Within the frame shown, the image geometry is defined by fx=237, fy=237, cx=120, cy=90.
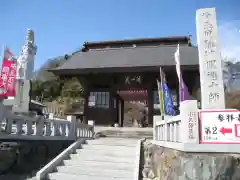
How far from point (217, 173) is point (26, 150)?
6.35 m

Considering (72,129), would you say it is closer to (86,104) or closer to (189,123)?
(189,123)

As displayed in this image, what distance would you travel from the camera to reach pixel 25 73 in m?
10.5

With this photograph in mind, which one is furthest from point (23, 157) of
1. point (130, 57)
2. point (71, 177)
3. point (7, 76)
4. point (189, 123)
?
point (130, 57)

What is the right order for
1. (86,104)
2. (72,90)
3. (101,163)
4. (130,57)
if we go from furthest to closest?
1. (72,90)
2. (130,57)
3. (86,104)
4. (101,163)

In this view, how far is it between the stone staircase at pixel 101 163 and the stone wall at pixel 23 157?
99 cm

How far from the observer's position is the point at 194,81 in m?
16.9

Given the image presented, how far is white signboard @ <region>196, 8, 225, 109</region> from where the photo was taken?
18.5 ft

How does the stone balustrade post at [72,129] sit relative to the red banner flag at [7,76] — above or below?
below

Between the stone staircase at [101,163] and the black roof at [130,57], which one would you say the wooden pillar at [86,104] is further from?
the stone staircase at [101,163]

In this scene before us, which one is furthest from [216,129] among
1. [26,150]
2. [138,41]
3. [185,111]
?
[138,41]

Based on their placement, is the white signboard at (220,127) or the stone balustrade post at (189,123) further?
the stone balustrade post at (189,123)

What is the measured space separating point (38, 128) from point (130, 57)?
453 inches

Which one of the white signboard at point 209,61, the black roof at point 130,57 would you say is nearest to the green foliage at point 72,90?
the black roof at point 130,57

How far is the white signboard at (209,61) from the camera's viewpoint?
563cm
